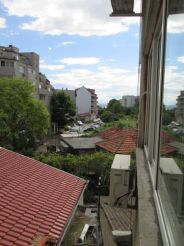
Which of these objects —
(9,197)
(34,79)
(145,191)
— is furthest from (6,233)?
(34,79)

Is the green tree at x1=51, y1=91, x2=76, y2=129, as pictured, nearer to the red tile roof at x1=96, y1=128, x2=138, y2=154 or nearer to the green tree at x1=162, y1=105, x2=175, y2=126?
the red tile roof at x1=96, y1=128, x2=138, y2=154

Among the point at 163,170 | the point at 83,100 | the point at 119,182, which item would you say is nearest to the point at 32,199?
the point at 119,182

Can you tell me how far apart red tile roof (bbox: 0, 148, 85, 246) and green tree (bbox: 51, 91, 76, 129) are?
31.8 metres

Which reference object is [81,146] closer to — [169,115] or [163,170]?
[163,170]

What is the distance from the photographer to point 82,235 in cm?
813

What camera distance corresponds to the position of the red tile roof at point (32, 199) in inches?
217

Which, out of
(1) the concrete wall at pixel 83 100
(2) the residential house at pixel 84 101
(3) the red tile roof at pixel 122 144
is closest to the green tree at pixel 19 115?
(3) the red tile roof at pixel 122 144

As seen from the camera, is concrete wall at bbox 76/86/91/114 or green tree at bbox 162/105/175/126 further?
concrete wall at bbox 76/86/91/114

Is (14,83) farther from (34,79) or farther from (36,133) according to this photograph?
(34,79)

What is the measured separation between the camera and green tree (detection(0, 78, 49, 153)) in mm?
24141

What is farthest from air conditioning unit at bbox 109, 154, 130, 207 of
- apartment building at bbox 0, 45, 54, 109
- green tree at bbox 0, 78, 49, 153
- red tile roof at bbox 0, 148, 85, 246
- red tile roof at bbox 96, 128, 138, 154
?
apartment building at bbox 0, 45, 54, 109

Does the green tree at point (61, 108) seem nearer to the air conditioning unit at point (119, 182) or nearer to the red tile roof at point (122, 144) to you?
the red tile roof at point (122, 144)

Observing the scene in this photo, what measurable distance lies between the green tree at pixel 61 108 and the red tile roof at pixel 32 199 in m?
Answer: 31.8

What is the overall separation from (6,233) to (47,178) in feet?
13.0
